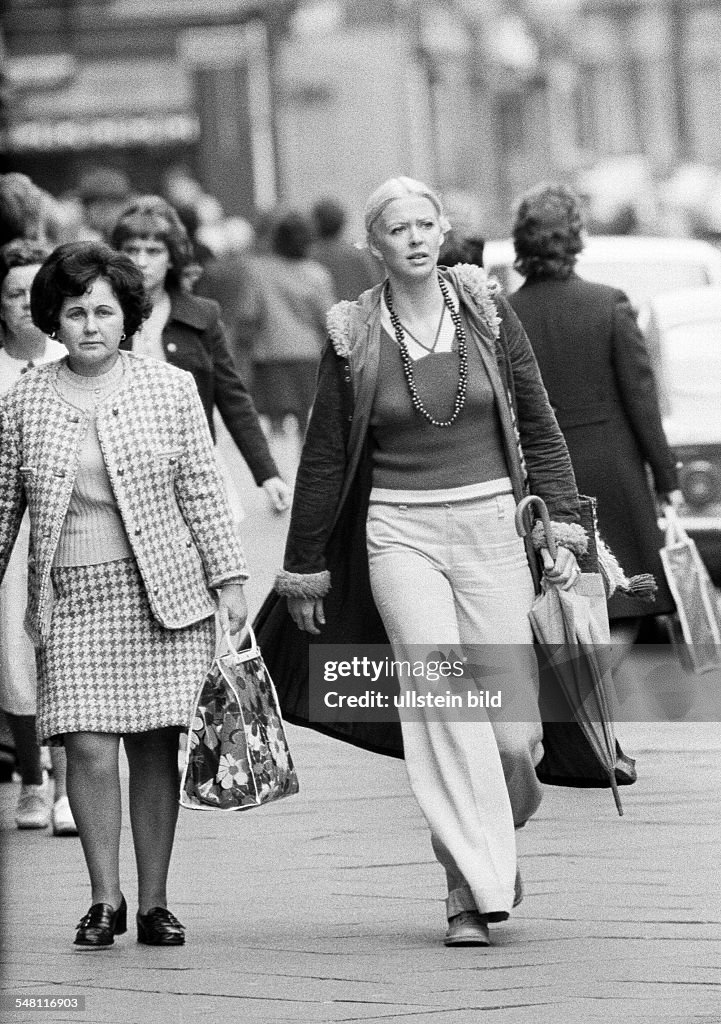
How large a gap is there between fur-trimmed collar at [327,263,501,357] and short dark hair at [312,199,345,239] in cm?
1193

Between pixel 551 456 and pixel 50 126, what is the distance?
29.5 metres

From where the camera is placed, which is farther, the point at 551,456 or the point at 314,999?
the point at 551,456

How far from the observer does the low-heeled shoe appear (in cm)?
556

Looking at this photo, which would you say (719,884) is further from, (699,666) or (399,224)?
(699,666)

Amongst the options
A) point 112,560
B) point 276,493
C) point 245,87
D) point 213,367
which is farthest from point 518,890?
point 245,87

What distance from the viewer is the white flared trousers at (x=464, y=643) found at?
5598mm

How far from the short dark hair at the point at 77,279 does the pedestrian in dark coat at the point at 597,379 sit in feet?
7.52

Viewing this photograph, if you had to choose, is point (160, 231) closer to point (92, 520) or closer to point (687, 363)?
point (92, 520)

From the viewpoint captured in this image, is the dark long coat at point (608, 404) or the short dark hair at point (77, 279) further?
the dark long coat at point (608, 404)

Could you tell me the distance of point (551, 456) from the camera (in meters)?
5.87

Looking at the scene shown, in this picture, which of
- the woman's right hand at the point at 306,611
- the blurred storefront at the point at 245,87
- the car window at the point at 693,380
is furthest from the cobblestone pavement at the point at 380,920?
the blurred storefront at the point at 245,87

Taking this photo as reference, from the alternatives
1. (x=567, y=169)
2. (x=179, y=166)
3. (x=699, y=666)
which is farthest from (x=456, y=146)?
(x=699, y=666)

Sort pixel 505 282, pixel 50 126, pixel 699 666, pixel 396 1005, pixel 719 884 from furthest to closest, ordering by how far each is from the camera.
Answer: pixel 50 126, pixel 505 282, pixel 699 666, pixel 719 884, pixel 396 1005

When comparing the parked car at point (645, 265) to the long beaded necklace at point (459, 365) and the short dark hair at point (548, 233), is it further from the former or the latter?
the long beaded necklace at point (459, 365)
